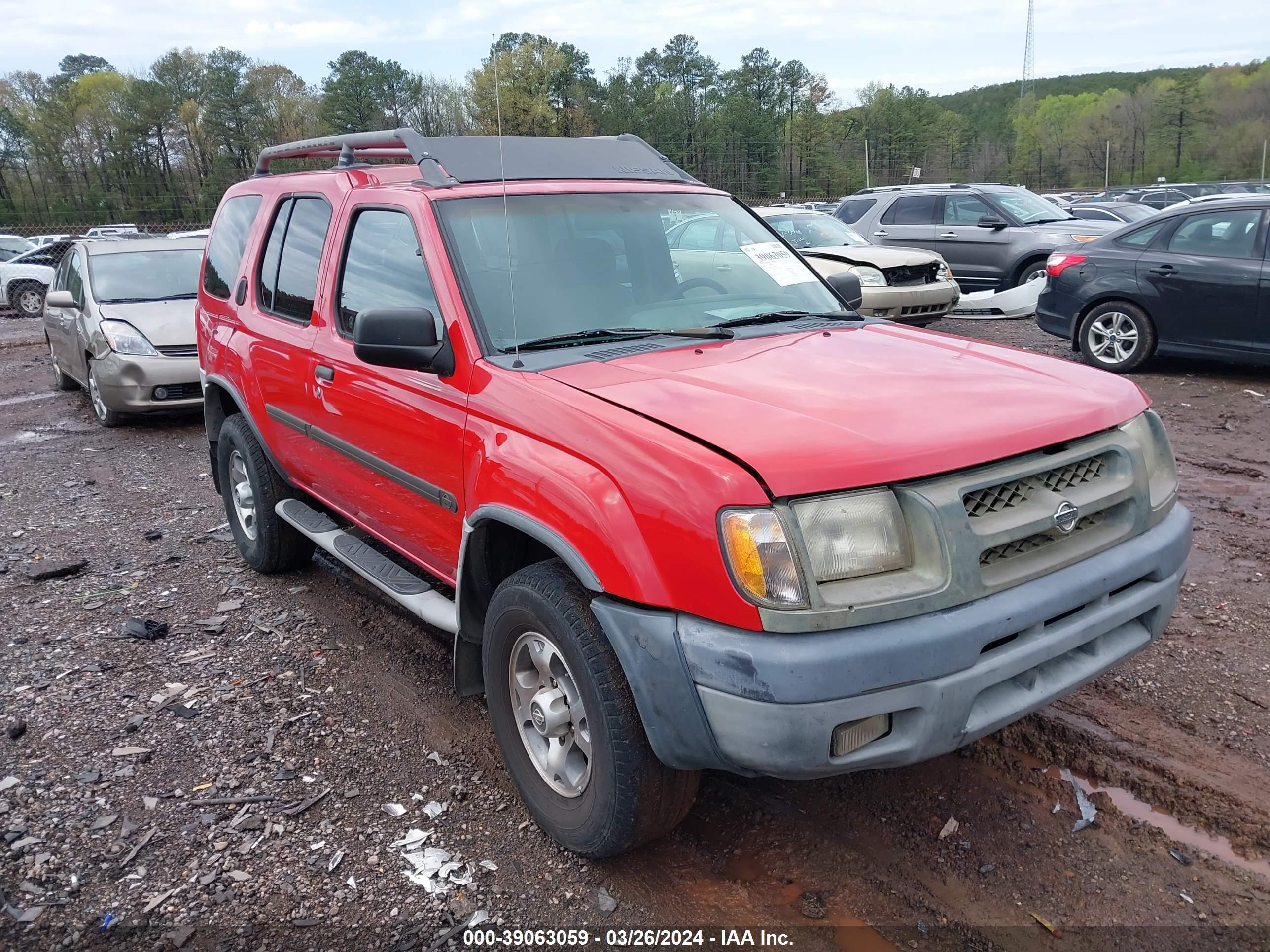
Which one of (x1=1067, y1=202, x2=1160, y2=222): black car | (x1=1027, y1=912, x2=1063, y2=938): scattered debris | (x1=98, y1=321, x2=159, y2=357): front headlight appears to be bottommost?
(x1=1027, y1=912, x2=1063, y2=938): scattered debris

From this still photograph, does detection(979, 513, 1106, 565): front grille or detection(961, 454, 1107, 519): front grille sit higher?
detection(961, 454, 1107, 519): front grille

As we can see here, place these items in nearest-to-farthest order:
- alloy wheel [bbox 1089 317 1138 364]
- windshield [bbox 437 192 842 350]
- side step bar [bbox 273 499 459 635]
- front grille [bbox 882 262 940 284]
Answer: windshield [bbox 437 192 842 350], side step bar [bbox 273 499 459 635], alloy wheel [bbox 1089 317 1138 364], front grille [bbox 882 262 940 284]

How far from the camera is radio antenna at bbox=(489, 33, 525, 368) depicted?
294cm

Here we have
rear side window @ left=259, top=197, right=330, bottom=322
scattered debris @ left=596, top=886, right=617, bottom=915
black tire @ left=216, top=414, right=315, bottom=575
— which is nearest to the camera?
scattered debris @ left=596, top=886, right=617, bottom=915

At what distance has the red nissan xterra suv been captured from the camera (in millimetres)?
2195

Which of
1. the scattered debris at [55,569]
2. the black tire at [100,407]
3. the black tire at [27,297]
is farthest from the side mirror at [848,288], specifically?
the black tire at [27,297]

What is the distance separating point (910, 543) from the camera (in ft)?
7.48

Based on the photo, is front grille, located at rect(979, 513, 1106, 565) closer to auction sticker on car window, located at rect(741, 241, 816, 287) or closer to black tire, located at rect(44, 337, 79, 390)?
auction sticker on car window, located at rect(741, 241, 816, 287)

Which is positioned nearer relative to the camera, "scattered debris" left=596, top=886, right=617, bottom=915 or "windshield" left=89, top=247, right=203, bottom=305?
"scattered debris" left=596, top=886, right=617, bottom=915

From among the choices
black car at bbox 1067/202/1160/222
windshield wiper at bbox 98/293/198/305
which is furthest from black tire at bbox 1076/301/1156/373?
black car at bbox 1067/202/1160/222

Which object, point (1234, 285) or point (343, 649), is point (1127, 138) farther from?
point (343, 649)

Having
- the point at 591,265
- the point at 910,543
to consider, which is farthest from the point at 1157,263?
the point at 910,543

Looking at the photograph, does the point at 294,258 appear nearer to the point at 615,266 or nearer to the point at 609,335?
the point at 615,266

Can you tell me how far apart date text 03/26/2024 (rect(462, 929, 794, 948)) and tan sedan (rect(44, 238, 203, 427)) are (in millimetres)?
7440
